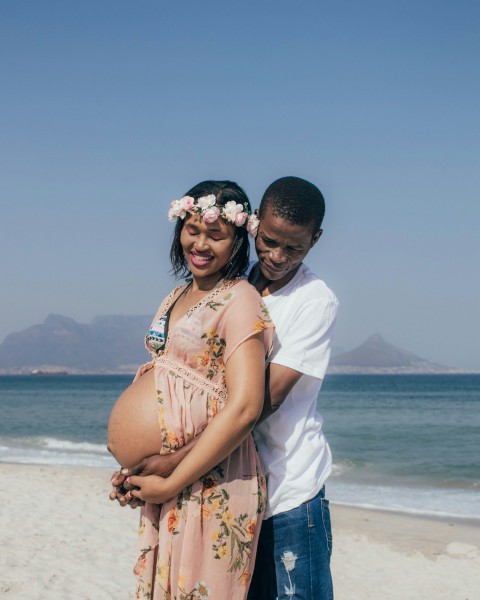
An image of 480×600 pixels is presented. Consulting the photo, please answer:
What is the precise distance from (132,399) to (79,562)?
4.92 m

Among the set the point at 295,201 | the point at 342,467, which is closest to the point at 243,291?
the point at 295,201

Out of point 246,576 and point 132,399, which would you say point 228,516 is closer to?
point 246,576

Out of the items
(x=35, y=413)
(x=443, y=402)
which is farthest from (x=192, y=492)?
(x=443, y=402)

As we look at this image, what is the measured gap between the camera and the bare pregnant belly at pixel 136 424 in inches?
94.5

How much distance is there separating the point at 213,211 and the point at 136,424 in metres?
0.70

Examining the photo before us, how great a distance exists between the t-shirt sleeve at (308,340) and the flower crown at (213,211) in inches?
12.5

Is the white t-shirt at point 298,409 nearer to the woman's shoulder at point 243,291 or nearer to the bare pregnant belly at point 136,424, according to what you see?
the woman's shoulder at point 243,291

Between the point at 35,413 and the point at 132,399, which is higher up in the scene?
the point at 132,399

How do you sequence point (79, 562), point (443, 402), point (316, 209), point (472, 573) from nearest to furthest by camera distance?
1. point (316, 209)
2. point (79, 562)
3. point (472, 573)
4. point (443, 402)

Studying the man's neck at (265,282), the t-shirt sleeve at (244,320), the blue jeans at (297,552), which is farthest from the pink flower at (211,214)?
the blue jeans at (297,552)

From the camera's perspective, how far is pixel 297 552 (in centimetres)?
250

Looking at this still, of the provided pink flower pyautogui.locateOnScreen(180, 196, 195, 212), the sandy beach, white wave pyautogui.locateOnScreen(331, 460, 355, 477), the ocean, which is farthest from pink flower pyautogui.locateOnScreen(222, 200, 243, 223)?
white wave pyautogui.locateOnScreen(331, 460, 355, 477)

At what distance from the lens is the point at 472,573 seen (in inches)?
301

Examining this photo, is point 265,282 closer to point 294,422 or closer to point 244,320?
point 244,320
